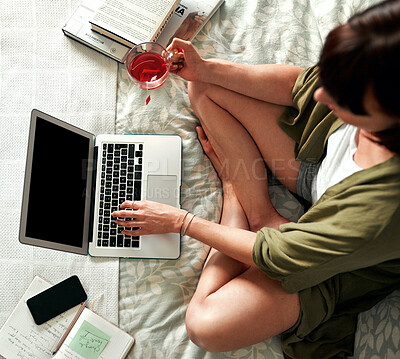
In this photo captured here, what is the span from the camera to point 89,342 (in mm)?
1215

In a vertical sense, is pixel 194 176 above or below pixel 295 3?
below

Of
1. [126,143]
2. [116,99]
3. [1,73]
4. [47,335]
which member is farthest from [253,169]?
[1,73]

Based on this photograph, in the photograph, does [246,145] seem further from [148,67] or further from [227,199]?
[148,67]

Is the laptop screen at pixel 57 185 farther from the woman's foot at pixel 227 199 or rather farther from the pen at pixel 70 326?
the woman's foot at pixel 227 199

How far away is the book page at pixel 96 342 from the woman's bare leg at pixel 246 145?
0.51 meters

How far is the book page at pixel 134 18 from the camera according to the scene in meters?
1.38

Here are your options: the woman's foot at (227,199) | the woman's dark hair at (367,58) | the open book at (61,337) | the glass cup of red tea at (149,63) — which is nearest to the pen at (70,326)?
the open book at (61,337)


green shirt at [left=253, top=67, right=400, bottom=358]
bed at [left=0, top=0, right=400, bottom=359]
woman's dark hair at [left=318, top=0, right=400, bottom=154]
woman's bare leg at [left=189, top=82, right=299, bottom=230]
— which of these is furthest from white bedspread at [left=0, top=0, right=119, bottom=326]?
woman's dark hair at [left=318, top=0, right=400, bottom=154]

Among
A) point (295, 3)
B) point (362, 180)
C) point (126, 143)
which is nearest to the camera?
point (362, 180)

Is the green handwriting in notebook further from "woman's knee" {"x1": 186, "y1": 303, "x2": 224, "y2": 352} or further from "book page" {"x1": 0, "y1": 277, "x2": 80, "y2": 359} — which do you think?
"woman's knee" {"x1": 186, "y1": 303, "x2": 224, "y2": 352}

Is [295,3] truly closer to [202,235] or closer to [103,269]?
[202,235]

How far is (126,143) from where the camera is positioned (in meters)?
1.32

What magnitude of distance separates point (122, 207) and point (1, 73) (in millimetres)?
637

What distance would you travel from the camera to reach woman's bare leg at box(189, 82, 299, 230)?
1.30 metres
